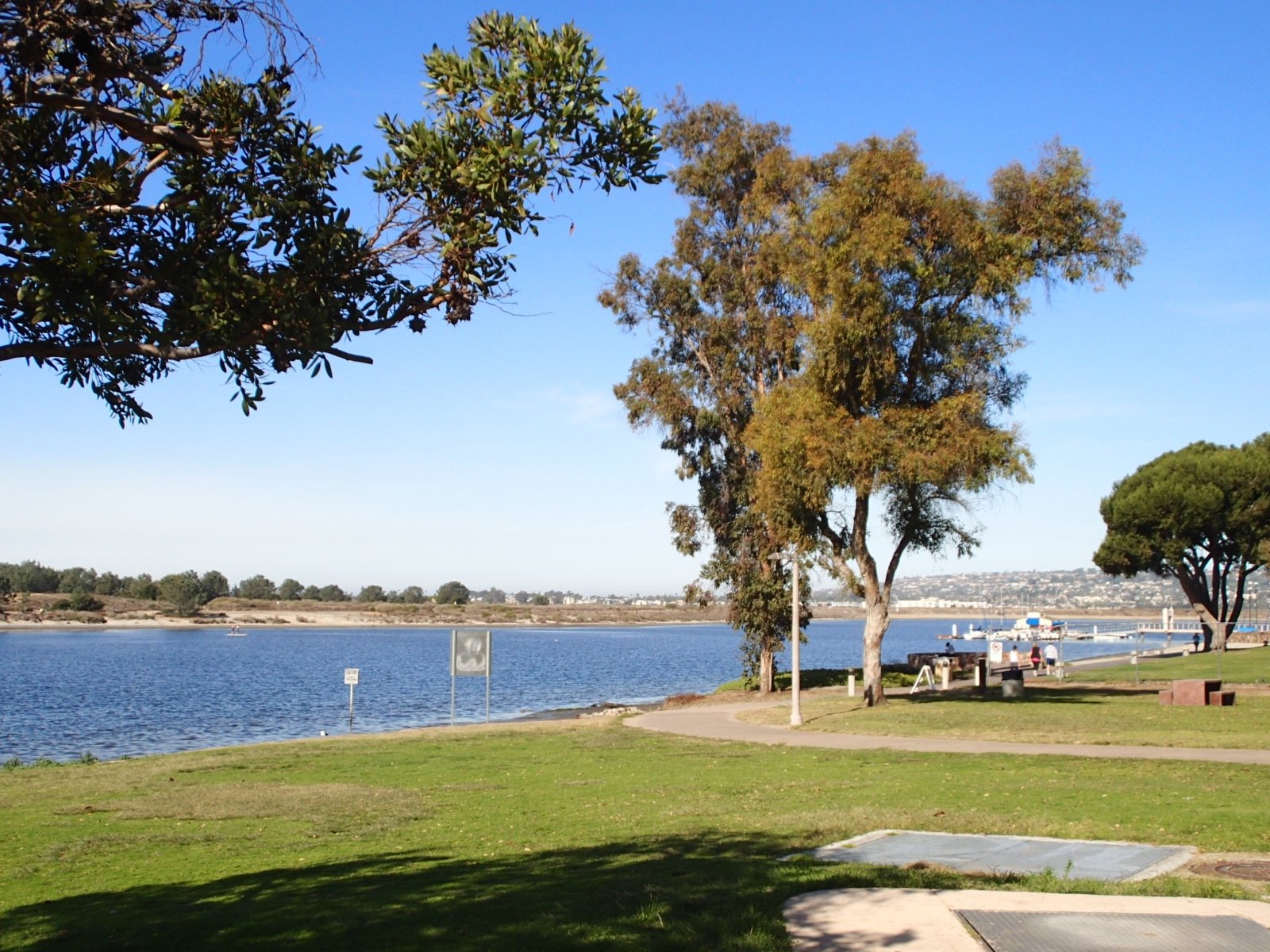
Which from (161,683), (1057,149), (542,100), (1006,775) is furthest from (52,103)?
(161,683)

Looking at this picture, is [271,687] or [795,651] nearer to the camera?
[795,651]

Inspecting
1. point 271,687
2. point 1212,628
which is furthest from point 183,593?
point 1212,628

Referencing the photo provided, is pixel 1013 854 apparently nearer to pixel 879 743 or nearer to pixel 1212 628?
pixel 879 743

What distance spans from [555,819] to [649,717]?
17779 mm

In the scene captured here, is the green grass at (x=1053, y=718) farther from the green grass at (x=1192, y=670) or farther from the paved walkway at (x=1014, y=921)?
the paved walkway at (x=1014, y=921)

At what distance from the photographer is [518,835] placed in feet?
40.0

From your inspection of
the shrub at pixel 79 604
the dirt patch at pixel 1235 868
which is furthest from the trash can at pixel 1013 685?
the shrub at pixel 79 604

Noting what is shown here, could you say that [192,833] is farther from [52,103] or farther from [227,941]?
[52,103]

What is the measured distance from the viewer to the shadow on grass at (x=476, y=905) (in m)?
7.19

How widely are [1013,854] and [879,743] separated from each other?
13154 millimetres

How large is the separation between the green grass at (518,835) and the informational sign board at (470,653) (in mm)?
8708

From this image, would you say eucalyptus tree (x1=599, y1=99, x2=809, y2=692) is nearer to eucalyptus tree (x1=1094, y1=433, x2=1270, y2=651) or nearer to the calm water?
the calm water

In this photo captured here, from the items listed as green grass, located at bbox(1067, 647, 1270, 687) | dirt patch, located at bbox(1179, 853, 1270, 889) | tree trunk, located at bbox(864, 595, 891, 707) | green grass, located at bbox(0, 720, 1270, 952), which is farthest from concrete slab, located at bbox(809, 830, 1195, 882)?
green grass, located at bbox(1067, 647, 1270, 687)

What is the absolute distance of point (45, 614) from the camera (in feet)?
529
